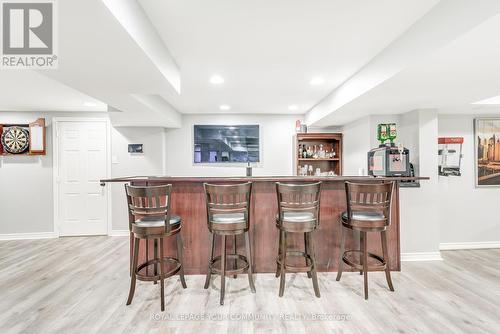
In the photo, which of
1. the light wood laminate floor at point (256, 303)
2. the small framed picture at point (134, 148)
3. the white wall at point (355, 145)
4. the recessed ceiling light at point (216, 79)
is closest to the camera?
the light wood laminate floor at point (256, 303)

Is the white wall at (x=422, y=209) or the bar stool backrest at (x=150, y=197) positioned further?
the white wall at (x=422, y=209)

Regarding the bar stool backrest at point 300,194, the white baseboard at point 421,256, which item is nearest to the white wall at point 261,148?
the white baseboard at point 421,256

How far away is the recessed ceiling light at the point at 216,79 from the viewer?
121 inches

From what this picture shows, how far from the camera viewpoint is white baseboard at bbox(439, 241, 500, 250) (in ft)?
12.7

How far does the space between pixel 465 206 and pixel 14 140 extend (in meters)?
7.98

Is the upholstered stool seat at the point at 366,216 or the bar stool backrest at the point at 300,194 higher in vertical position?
the bar stool backrest at the point at 300,194

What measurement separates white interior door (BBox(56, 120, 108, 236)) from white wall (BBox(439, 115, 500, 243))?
6.08 metres

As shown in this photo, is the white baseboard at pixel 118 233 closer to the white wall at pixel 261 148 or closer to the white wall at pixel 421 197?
the white wall at pixel 261 148

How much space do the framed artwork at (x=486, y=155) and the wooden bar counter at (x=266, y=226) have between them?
2.10 meters

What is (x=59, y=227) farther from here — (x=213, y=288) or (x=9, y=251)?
(x=213, y=288)

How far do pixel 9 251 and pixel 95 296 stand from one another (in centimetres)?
269

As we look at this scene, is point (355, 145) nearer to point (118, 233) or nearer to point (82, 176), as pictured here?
point (118, 233)

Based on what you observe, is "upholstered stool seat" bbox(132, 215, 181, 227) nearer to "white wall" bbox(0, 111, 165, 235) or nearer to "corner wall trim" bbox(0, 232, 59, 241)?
"white wall" bbox(0, 111, 165, 235)

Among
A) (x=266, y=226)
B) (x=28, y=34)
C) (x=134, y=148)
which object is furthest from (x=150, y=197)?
(x=134, y=148)
